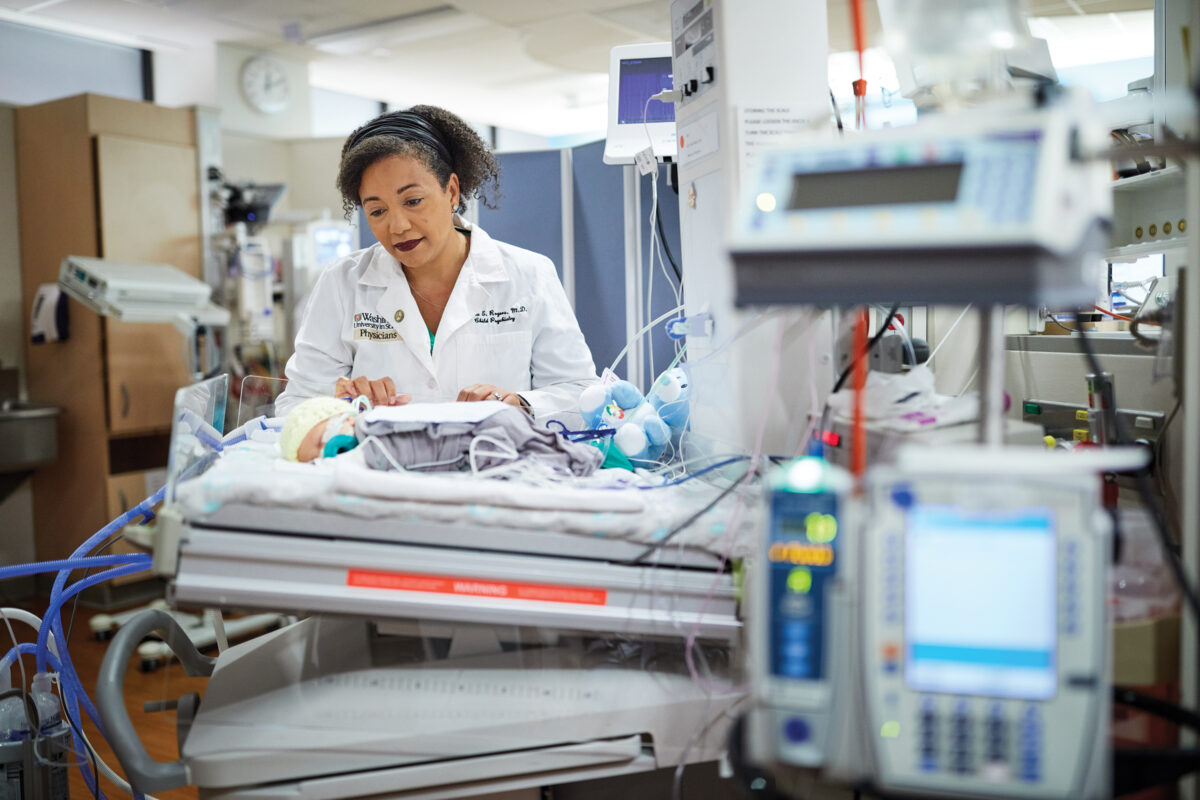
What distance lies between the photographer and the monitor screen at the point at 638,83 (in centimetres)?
253

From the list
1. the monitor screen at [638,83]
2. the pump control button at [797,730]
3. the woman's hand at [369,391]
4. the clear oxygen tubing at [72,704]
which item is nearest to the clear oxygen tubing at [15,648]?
the clear oxygen tubing at [72,704]

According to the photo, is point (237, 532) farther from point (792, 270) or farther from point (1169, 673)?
point (1169, 673)

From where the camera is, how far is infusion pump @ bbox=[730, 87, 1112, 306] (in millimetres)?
786

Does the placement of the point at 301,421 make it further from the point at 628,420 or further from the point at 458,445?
the point at 628,420

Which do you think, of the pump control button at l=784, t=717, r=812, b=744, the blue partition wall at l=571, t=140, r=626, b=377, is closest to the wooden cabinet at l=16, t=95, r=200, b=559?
the blue partition wall at l=571, t=140, r=626, b=377

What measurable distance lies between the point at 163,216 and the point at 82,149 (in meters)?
0.42

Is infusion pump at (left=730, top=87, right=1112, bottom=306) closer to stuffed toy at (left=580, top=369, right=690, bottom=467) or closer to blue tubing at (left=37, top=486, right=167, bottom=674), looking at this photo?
stuffed toy at (left=580, top=369, right=690, bottom=467)

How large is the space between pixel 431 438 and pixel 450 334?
831 mm

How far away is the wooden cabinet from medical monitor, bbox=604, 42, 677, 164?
8.75ft

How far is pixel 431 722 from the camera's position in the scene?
1229mm

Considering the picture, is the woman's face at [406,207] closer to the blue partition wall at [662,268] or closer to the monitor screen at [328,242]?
the blue partition wall at [662,268]

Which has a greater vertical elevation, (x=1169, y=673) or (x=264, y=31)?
(x=264, y=31)

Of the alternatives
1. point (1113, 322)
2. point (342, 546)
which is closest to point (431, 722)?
point (342, 546)

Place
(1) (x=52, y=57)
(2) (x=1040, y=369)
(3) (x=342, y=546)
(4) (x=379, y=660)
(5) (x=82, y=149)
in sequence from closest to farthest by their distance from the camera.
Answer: (3) (x=342, y=546), (4) (x=379, y=660), (2) (x=1040, y=369), (5) (x=82, y=149), (1) (x=52, y=57)
